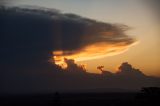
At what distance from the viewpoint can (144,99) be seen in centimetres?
6562

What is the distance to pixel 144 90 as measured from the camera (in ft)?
217

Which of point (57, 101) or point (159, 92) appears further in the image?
point (57, 101)

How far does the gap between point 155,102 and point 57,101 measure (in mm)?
15938

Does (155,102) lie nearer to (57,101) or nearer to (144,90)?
(144,90)

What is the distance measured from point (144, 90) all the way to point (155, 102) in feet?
10.8

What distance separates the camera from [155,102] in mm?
63562

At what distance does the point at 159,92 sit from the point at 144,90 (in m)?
2.60

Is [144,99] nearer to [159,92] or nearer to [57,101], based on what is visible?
[159,92]

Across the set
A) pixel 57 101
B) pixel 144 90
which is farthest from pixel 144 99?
pixel 57 101

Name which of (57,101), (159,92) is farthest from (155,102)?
(57,101)

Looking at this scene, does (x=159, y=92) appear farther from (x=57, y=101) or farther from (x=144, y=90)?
(x=57, y=101)

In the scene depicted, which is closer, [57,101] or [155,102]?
[155,102]
